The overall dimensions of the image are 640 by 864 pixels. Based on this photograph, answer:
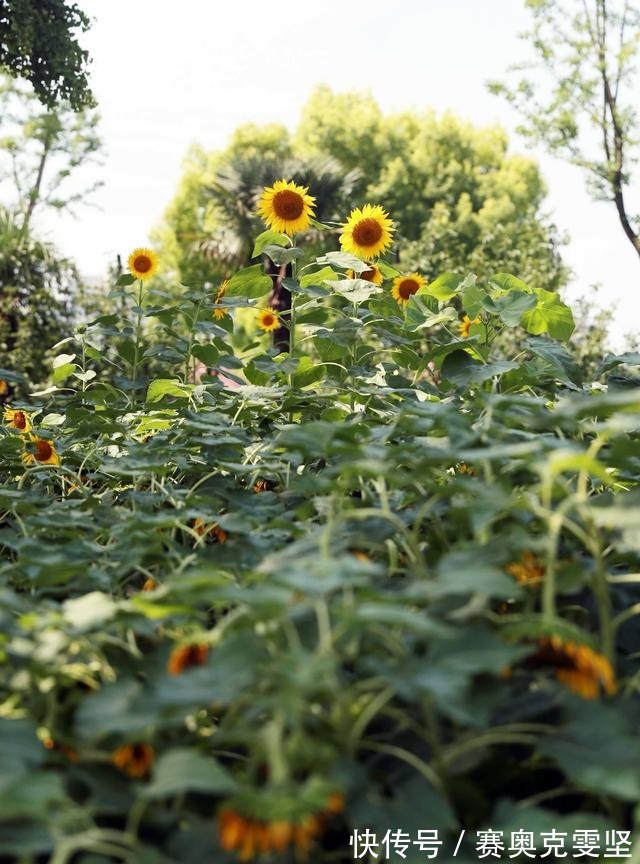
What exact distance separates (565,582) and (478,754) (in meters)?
0.19

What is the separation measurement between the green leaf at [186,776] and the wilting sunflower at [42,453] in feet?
5.14

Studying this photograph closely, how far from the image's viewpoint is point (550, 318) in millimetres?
2377

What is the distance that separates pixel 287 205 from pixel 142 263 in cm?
91

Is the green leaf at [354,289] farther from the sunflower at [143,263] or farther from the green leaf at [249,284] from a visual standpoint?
the sunflower at [143,263]

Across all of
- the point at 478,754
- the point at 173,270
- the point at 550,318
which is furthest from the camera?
the point at 173,270

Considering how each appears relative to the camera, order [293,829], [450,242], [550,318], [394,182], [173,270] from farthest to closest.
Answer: [173,270] → [394,182] → [450,242] → [550,318] → [293,829]

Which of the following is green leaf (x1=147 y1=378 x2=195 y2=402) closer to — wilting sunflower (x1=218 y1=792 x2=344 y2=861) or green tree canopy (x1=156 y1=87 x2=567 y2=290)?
wilting sunflower (x1=218 y1=792 x2=344 y2=861)

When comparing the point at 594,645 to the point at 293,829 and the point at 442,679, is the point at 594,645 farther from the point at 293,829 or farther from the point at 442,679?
the point at 293,829

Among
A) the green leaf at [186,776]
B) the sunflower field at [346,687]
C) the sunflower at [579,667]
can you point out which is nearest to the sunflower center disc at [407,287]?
the sunflower field at [346,687]

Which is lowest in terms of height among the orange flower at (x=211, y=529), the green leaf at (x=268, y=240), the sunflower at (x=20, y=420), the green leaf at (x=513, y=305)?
the orange flower at (x=211, y=529)

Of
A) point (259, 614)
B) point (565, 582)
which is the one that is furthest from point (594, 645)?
point (259, 614)

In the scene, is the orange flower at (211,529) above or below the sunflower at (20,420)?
below

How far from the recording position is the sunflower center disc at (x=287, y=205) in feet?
9.29

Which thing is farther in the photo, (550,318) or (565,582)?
(550,318)
